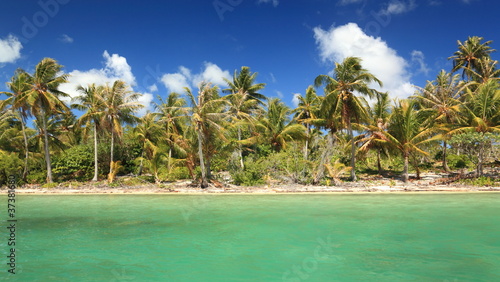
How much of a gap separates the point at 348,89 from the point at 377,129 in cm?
429

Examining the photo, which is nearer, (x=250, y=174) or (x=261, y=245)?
(x=261, y=245)

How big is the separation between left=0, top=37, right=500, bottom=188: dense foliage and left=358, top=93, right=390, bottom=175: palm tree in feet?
0.29

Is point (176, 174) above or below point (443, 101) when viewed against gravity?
below

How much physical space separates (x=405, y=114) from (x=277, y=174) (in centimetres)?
1065

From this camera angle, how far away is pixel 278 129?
29.1 m

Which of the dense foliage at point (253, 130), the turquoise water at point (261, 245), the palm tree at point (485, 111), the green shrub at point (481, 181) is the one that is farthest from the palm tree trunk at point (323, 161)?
the turquoise water at point (261, 245)

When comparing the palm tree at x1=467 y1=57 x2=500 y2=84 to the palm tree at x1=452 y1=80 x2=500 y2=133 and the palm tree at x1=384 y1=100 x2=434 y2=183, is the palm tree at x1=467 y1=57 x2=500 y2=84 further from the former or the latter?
the palm tree at x1=384 y1=100 x2=434 y2=183

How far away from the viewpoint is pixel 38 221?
1087 cm

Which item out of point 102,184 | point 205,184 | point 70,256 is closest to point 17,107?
point 102,184

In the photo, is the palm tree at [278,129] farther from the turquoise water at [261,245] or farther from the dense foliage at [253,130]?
the turquoise water at [261,245]

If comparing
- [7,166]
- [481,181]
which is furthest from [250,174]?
[7,166]

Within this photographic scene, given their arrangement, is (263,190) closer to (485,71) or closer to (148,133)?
(148,133)

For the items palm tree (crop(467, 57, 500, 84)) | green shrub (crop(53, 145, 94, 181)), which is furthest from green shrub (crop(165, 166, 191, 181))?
palm tree (crop(467, 57, 500, 84))

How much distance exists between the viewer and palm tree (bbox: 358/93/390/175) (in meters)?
24.6
